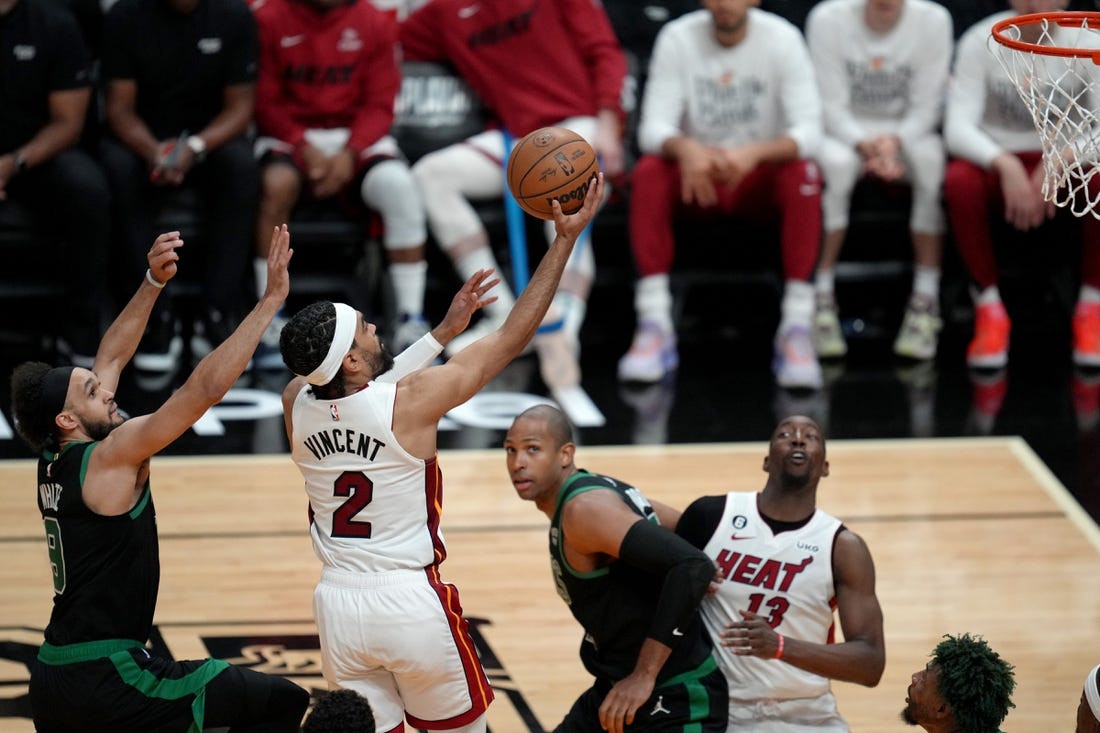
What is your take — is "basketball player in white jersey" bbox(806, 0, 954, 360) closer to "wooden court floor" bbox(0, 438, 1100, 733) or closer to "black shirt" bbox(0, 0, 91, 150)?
"wooden court floor" bbox(0, 438, 1100, 733)

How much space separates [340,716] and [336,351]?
994 millimetres

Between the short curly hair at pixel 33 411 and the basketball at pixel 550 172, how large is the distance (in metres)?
1.56

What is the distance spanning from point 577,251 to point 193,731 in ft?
14.5

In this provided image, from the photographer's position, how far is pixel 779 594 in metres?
4.48

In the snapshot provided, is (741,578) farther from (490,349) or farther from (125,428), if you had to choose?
(125,428)

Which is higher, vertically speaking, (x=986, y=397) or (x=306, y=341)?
(x=306, y=341)

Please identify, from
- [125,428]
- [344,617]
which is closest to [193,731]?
[344,617]

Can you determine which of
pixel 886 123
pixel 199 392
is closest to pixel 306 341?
pixel 199 392

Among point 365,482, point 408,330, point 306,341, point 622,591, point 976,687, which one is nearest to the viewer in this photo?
point 976,687

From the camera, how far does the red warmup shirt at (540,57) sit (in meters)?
8.47

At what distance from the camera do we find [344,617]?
418cm

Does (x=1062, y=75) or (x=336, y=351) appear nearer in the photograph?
(x=336, y=351)

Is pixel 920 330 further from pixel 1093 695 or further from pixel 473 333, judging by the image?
pixel 1093 695

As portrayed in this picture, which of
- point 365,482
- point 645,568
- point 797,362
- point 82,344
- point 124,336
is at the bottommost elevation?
point 797,362
